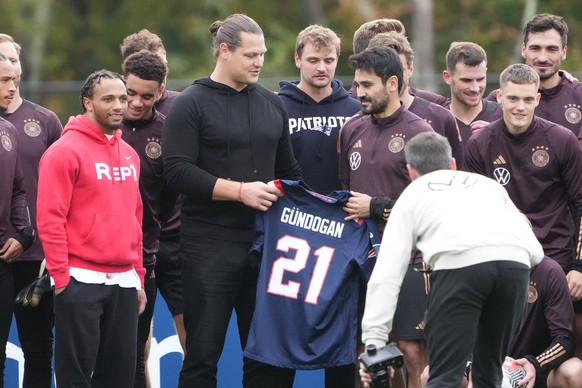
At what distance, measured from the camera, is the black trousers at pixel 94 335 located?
7293 mm

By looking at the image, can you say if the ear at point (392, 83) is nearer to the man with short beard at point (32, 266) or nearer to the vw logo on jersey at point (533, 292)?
the vw logo on jersey at point (533, 292)

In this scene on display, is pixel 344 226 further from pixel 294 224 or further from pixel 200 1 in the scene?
pixel 200 1

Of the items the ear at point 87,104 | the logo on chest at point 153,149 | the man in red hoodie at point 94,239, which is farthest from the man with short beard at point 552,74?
the ear at point 87,104

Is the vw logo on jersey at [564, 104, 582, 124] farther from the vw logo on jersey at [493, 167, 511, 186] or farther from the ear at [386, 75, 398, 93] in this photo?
the ear at [386, 75, 398, 93]

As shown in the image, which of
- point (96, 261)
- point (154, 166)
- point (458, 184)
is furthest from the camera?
point (154, 166)

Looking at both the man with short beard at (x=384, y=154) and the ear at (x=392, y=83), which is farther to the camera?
the ear at (x=392, y=83)

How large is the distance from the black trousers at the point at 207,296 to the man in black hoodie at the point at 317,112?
0.86 meters

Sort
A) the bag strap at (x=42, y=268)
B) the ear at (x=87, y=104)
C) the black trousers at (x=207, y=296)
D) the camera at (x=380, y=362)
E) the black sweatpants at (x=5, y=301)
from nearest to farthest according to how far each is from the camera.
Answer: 1. the camera at (x=380, y=362)
2. the ear at (x=87, y=104)
3. the black trousers at (x=207, y=296)
4. the black sweatpants at (x=5, y=301)
5. the bag strap at (x=42, y=268)

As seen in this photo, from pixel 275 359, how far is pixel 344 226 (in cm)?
90

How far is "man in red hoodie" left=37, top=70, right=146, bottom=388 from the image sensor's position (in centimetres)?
728

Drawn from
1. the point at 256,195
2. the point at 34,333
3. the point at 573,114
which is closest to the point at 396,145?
the point at 256,195

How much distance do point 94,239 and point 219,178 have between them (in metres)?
0.83

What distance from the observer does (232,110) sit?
25.4 feet

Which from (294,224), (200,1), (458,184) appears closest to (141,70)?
(294,224)
